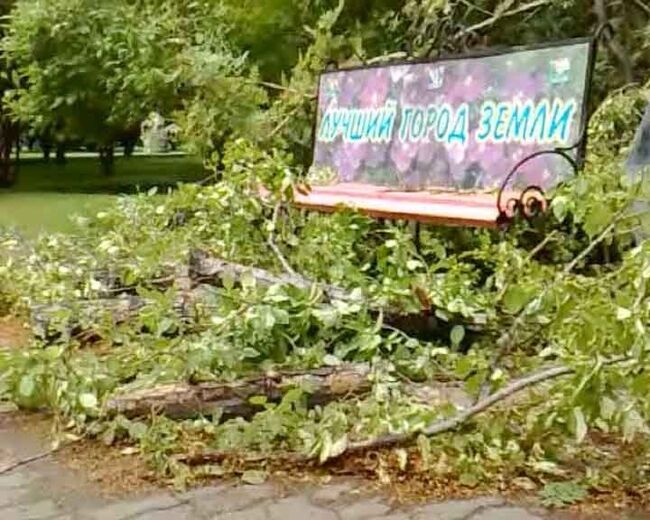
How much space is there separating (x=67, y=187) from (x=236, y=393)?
720 inches

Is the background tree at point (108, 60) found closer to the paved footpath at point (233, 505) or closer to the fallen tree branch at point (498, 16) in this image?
the fallen tree branch at point (498, 16)

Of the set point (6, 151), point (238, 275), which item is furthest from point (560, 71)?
point (6, 151)

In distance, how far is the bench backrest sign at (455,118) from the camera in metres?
4.30

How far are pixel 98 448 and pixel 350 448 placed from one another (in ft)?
2.48

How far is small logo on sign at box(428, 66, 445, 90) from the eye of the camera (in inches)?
205

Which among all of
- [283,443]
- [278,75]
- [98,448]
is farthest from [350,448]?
[278,75]

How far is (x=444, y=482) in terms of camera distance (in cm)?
271

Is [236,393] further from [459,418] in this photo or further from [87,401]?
[459,418]

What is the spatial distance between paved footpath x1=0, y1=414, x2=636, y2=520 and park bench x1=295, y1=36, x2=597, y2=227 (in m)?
1.48

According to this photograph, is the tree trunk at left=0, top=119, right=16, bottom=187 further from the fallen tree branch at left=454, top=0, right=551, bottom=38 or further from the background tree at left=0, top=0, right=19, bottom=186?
the fallen tree branch at left=454, top=0, right=551, bottom=38

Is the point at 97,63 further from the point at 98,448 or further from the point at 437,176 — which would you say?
the point at 98,448

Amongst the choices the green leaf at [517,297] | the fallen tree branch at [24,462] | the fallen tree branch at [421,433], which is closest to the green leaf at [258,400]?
the fallen tree branch at [421,433]

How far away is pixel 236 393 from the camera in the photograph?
3.17 meters

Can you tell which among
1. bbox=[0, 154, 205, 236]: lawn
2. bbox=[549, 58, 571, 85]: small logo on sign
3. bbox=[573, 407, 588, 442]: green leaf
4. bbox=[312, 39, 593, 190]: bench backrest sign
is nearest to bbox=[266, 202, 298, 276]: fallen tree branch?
bbox=[312, 39, 593, 190]: bench backrest sign
